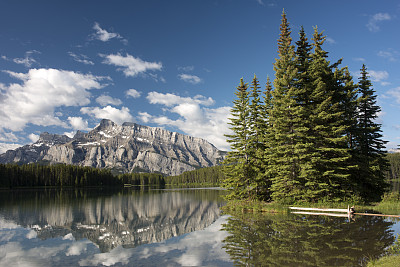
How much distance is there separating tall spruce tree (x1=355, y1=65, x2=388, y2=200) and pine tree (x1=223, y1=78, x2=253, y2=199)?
14632 mm

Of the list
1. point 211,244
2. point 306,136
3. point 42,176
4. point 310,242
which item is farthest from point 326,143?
point 42,176

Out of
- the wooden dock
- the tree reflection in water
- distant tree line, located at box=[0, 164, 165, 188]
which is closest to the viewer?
the tree reflection in water

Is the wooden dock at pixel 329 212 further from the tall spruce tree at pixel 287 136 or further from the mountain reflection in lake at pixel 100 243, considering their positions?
the mountain reflection in lake at pixel 100 243

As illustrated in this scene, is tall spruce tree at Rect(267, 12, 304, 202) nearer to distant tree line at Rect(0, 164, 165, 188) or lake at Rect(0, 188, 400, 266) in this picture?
lake at Rect(0, 188, 400, 266)

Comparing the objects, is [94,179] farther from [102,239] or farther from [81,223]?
[102,239]

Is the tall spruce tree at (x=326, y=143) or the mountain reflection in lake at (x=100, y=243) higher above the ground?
the tall spruce tree at (x=326, y=143)

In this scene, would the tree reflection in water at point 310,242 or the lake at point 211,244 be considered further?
the lake at point 211,244

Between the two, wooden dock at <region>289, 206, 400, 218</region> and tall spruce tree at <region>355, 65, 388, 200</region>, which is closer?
wooden dock at <region>289, 206, 400, 218</region>

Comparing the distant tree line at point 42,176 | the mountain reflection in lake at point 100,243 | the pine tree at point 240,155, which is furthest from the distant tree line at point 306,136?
the distant tree line at point 42,176

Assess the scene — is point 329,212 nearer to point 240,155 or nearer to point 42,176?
point 240,155

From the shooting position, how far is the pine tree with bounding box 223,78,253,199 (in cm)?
3715

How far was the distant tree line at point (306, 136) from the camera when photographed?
97.8 feet

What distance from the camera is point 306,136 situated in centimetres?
2934

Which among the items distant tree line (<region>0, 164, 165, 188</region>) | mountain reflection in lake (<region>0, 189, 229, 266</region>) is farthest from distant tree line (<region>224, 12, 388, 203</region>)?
distant tree line (<region>0, 164, 165, 188</region>)
